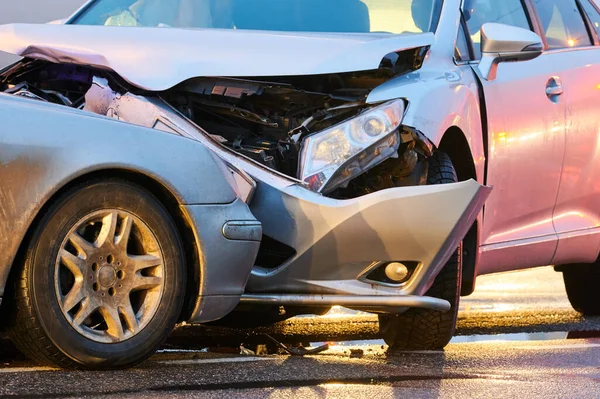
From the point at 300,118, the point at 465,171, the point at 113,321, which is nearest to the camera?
the point at 113,321

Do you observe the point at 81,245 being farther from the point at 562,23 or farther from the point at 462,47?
the point at 562,23

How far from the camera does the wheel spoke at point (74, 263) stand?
469cm

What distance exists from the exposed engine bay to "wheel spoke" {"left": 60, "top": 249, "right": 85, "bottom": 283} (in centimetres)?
84

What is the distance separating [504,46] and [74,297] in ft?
8.91

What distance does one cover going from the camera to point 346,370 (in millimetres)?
5238

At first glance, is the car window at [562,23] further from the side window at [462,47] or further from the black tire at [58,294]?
the black tire at [58,294]

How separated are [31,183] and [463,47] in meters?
2.80

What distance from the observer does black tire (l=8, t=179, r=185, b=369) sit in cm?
462

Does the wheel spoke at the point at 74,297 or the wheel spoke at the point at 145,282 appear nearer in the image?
the wheel spoke at the point at 74,297

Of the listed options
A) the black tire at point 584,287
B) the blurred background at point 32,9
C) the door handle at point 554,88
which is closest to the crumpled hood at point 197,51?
the door handle at point 554,88

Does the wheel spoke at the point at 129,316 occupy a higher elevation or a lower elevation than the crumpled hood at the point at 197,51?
lower

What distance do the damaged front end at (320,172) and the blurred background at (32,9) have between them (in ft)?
13.3

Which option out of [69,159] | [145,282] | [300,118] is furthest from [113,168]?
[300,118]

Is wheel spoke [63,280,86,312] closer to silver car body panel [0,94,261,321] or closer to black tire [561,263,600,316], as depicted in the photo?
silver car body panel [0,94,261,321]
